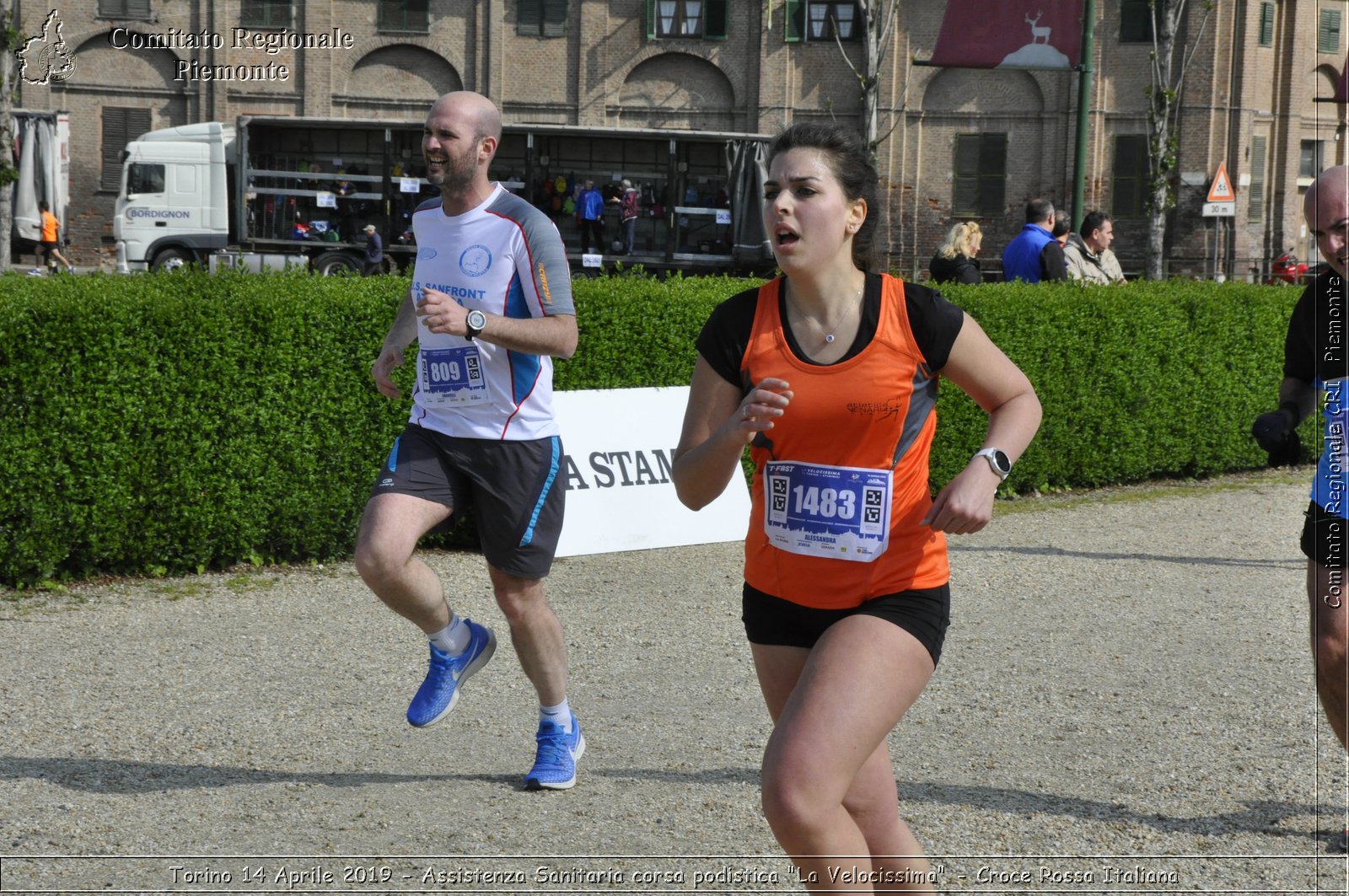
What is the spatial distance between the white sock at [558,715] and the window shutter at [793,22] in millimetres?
36497

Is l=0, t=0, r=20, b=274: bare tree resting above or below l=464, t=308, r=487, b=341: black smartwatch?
above

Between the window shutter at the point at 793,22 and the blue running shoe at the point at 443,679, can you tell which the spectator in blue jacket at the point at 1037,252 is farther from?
the window shutter at the point at 793,22

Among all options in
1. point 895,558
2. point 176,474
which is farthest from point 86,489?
point 895,558

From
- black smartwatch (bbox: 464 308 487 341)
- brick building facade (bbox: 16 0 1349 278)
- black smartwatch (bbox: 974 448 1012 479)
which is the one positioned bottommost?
black smartwatch (bbox: 974 448 1012 479)

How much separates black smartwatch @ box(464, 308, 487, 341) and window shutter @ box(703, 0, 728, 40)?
3641 centimetres

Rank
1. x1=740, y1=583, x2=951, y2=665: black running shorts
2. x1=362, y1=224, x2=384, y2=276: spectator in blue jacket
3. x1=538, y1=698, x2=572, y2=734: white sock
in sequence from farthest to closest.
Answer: x1=362, y1=224, x2=384, y2=276: spectator in blue jacket < x1=538, y1=698, x2=572, y2=734: white sock < x1=740, y1=583, x2=951, y2=665: black running shorts

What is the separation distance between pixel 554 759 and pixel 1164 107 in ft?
119

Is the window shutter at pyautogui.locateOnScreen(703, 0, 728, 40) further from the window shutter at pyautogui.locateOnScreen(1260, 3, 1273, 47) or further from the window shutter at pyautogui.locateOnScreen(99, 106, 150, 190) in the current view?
the window shutter at pyautogui.locateOnScreen(99, 106, 150, 190)

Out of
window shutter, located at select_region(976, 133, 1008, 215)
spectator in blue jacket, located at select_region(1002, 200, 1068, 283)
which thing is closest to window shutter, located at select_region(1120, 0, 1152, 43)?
window shutter, located at select_region(976, 133, 1008, 215)

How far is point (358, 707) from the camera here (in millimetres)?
5582

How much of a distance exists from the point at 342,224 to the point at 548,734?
26116 mm

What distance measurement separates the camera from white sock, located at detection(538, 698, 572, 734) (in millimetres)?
4684

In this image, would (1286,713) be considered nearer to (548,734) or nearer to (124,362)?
(548,734)

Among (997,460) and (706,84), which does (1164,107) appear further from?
(997,460)
